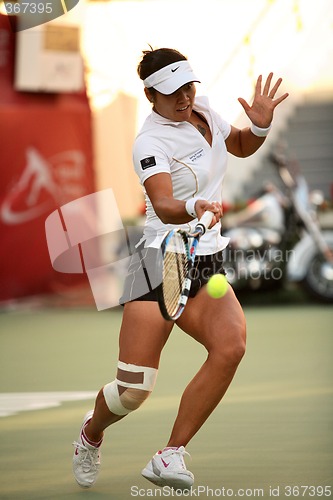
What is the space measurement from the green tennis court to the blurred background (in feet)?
9.30

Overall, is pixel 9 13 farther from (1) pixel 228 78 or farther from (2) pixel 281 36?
(2) pixel 281 36

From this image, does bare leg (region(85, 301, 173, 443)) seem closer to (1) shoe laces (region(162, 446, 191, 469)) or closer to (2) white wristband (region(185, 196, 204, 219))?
(1) shoe laces (region(162, 446, 191, 469))

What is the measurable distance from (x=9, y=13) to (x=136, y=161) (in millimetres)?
9001

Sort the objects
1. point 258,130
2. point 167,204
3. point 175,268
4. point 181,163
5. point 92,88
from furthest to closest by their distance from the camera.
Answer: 1. point 92,88
2. point 258,130
3. point 181,163
4. point 175,268
5. point 167,204

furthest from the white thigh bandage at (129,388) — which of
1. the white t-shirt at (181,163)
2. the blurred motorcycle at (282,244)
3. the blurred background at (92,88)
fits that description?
the blurred background at (92,88)

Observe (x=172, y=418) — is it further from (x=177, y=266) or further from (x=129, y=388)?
(x=177, y=266)

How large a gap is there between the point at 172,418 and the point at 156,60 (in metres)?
2.60

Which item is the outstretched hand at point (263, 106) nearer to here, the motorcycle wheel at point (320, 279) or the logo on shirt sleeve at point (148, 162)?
the logo on shirt sleeve at point (148, 162)

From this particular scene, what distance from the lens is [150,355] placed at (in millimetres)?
4402

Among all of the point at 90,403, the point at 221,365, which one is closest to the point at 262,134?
the point at 221,365

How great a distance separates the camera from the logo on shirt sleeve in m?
4.27

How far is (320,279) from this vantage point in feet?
39.2

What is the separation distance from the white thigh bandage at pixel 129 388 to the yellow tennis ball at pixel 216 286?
0.38 meters

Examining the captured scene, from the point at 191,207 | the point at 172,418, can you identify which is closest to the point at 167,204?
the point at 191,207
